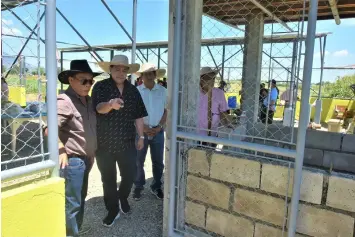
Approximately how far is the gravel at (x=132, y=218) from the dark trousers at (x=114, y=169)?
0.71 ft

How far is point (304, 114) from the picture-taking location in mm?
2113

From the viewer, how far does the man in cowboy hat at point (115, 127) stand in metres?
3.18

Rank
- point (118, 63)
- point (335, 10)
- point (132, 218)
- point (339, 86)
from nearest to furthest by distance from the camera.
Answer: point (118, 63) < point (132, 218) < point (335, 10) < point (339, 86)

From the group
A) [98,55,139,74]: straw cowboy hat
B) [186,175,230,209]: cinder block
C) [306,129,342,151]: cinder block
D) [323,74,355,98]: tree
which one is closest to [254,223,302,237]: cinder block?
[186,175,230,209]: cinder block

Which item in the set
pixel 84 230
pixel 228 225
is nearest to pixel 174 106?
pixel 228 225

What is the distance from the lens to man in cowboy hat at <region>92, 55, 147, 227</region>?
3180 millimetres

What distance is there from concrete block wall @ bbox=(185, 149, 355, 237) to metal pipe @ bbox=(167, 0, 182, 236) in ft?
0.51

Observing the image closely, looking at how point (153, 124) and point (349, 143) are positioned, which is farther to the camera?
point (153, 124)

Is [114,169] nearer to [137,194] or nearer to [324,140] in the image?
[137,194]

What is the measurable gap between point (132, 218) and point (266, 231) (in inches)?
65.9

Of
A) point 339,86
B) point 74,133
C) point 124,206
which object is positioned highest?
point 339,86

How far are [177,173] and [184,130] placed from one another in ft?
1.40

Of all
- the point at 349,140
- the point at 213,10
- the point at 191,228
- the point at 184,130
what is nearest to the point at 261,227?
the point at 191,228

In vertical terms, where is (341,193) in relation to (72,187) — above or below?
above
